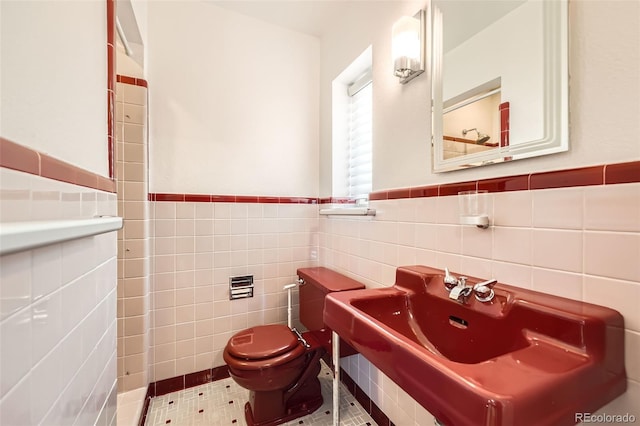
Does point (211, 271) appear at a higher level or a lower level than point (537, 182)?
lower

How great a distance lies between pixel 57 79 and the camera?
54 cm

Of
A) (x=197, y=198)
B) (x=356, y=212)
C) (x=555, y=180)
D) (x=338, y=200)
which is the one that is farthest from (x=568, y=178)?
(x=197, y=198)

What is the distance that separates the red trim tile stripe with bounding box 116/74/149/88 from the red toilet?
1.51 meters

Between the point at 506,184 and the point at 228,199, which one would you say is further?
the point at 228,199

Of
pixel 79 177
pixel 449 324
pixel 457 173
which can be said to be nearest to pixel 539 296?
pixel 449 324

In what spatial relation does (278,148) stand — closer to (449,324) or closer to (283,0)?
(283,0)

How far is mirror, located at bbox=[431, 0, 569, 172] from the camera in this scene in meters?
0.73

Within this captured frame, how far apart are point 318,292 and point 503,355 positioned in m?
1.07

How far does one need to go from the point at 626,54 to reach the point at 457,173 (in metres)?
0.49

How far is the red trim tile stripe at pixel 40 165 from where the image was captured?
374 mm

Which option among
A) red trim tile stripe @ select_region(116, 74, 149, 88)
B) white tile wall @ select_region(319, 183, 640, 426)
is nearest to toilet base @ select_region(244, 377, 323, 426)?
white tile wall @ select_region(319, 183, 640, 426)

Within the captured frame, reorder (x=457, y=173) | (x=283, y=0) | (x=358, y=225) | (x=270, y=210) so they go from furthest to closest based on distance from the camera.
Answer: (x=270, y=210)
(x=283, y=0)
(x=358, y=225)
(x=457, y=173)

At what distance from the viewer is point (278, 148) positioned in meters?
1.96

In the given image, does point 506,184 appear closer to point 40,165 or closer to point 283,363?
point 40,165
